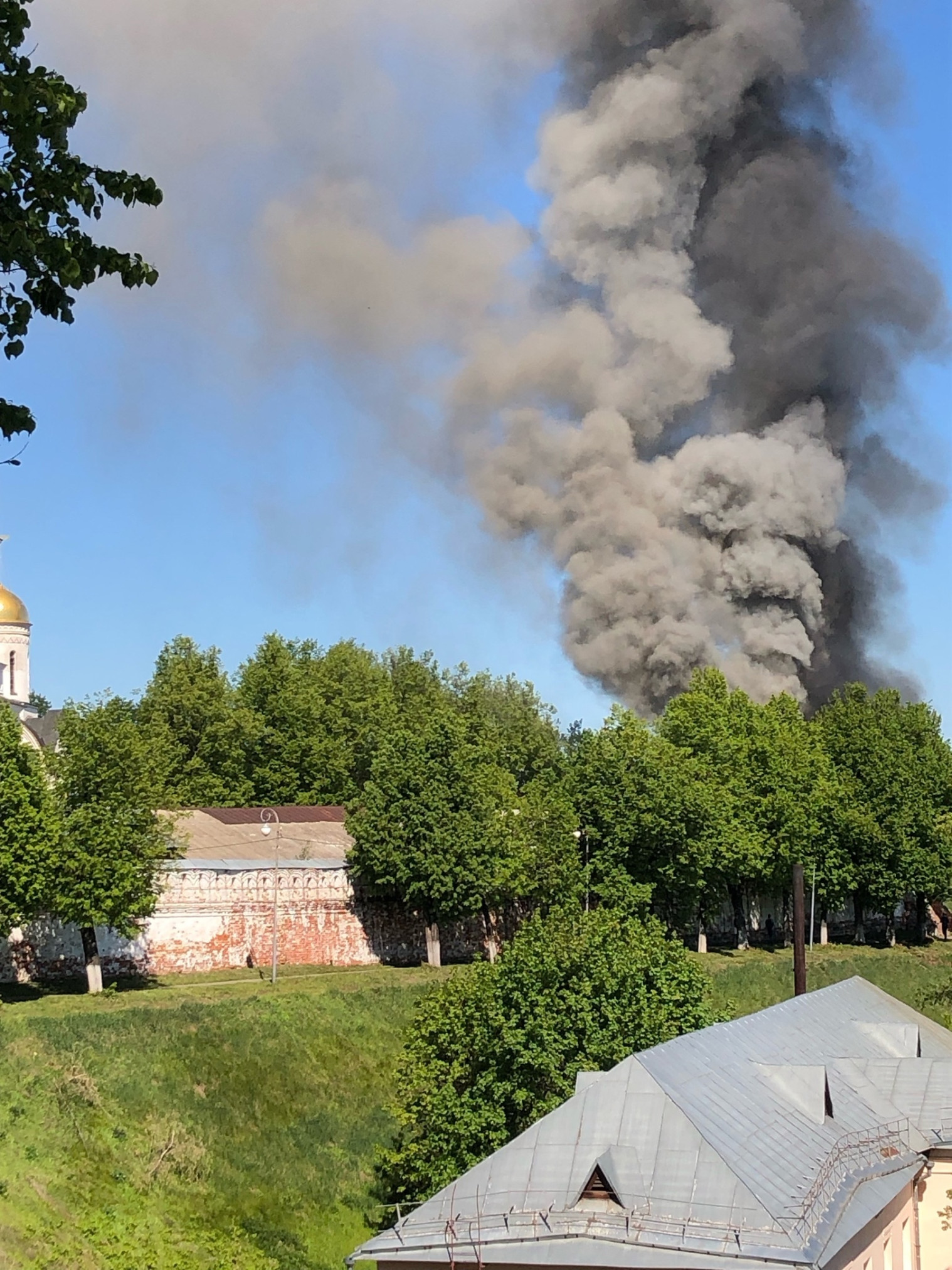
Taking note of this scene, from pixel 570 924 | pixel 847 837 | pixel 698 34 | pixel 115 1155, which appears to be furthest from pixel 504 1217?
pixel 698 34

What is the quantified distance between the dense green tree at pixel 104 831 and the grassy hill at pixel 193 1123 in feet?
6.22

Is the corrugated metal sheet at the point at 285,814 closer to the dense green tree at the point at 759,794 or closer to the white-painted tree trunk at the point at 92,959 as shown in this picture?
the white-painted tree trunk at the point at 92,959

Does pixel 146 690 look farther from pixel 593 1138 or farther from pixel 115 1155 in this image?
pixel 593 1138

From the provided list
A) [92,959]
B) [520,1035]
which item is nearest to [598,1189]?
[520,1035]

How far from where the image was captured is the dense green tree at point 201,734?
191 ft

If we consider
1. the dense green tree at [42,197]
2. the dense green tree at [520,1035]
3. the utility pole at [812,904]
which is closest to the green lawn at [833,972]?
the utility pole at [812,904]

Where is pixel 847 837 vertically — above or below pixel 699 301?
below

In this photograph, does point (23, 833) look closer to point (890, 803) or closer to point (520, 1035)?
point (520, 1035)

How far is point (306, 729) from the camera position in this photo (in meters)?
62.3

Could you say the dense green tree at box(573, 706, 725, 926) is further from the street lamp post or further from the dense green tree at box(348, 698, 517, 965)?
the street lamp post

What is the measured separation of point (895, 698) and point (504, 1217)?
58.4m

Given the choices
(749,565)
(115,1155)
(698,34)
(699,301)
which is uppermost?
(698,34)

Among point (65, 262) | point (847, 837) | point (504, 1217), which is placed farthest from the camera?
point (847, 837)

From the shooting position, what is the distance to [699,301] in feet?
227
